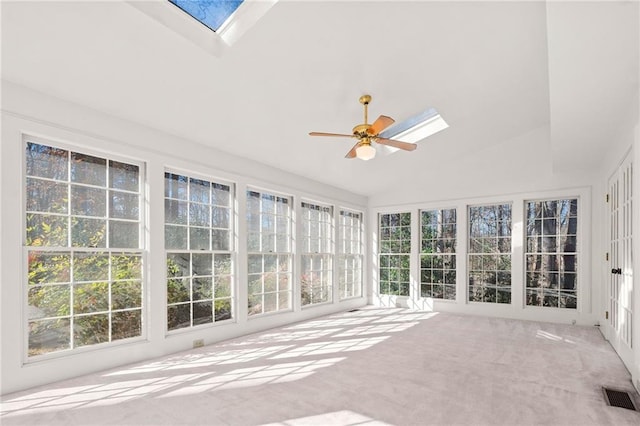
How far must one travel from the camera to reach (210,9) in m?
3.02

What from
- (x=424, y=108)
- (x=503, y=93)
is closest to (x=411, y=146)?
(x=424, y=108)

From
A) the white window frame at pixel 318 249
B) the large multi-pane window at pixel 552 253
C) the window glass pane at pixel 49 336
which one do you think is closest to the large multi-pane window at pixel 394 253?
the white window frame at pixel 318 249

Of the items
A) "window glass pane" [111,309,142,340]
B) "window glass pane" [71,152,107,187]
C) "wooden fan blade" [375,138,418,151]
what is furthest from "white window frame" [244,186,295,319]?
"wooden fan blade" [375,138,418,151]

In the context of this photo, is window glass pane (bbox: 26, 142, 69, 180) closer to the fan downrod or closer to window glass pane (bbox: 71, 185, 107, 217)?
window glass pane (bbox: 71, 185, 107, 217)

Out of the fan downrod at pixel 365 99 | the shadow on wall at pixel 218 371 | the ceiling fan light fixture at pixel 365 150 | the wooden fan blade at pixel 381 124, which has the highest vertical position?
the fan downrod at pixel 365 99

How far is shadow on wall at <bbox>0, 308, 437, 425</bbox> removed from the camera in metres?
2.89

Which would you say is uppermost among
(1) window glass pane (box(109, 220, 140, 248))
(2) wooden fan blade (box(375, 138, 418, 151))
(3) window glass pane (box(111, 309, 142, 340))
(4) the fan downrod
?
(4) the fan downrod

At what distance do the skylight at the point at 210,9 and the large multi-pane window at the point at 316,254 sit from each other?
3.86 m

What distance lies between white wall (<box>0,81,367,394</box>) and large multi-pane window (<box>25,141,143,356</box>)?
0.38 feet

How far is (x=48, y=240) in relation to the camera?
335 cm

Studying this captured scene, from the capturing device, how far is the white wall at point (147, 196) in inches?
120

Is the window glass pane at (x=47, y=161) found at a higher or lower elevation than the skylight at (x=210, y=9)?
lower

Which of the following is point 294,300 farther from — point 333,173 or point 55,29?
point 55,29

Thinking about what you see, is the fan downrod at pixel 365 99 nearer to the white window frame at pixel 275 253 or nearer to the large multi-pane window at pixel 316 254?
the white window frame at pixel 275 253
